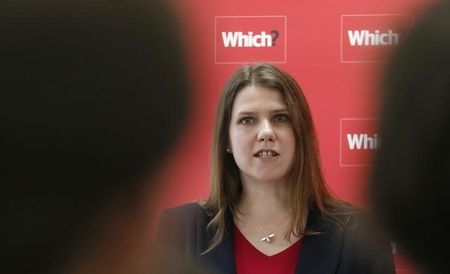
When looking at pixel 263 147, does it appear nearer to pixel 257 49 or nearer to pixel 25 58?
pixel 257 49

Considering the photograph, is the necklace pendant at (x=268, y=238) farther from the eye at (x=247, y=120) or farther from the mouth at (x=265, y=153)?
the eye at (x=247, y=120)

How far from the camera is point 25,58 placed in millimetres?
1982

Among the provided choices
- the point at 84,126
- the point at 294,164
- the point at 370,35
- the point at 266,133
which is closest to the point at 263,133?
the point at 266,133

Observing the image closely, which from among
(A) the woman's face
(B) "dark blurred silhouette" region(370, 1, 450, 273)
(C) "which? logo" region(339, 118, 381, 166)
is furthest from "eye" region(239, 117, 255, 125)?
(B) "dark blurred silhouette" region(370, 1, 450, 273)

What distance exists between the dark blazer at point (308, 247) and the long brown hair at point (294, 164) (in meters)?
0.03

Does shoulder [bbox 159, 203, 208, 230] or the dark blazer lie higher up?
shoulder [bbox 159, 203, 208, 230]

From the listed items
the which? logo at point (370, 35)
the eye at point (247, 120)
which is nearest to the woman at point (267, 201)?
the eye at point (247, 120)

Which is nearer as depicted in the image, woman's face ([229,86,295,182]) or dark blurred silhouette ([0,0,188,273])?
woman's face ([229,86,295,182])

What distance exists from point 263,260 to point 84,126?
0.70 metres

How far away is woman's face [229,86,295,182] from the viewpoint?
72.6 inches

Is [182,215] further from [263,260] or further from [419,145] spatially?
[419,145]

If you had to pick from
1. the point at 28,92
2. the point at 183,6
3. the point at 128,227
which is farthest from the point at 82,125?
the point at 183,6

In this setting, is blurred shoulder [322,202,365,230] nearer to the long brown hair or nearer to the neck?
the long brown hair

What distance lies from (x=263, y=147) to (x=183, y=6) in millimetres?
510
